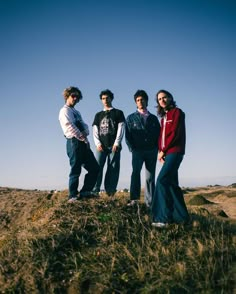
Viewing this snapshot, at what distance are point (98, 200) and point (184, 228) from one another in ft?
5.74

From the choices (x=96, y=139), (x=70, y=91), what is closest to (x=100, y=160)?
(x=96, y=139)

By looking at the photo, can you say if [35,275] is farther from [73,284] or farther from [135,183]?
[135,183]

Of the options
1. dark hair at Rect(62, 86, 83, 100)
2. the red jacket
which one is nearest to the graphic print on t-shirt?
dark hair at Rect(62, 86, 83, 100)

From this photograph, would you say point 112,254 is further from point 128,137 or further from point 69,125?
point 128,137

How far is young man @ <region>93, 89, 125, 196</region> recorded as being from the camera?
6.84 metres

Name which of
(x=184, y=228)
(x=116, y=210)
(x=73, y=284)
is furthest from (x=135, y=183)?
(x=73, y=284)

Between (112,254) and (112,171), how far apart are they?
7.15 ft

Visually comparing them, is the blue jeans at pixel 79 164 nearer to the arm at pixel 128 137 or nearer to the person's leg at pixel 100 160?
the person's leg at pixel 100 160

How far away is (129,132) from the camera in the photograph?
6938 millimetres

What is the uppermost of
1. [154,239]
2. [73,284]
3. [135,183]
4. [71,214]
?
[135,183]

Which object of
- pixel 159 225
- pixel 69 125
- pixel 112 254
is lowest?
pixel 112 254

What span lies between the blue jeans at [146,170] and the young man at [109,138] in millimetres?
406

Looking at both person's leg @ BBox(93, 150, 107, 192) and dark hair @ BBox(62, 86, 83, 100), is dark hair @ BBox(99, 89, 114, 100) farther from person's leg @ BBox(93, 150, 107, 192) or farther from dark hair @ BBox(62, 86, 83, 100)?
person's leg @ BBox(93, 150, 107, 192)

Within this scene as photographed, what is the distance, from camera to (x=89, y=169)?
656 cm
